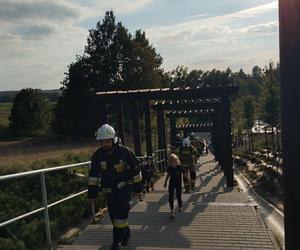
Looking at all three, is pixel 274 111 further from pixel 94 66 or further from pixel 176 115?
pixel 94 66

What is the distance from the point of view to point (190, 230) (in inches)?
304

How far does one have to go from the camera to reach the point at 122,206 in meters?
6.30

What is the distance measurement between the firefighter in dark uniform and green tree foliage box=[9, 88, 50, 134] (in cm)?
4958

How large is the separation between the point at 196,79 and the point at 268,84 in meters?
71.2

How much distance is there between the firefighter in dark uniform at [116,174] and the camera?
245 inches

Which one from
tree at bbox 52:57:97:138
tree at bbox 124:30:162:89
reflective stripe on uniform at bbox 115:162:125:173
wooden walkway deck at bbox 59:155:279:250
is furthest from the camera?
tree at bbox 124:30:162:89

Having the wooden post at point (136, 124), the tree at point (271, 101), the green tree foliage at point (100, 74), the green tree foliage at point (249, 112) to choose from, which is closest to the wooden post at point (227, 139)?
the wooden post at point (136, 124)

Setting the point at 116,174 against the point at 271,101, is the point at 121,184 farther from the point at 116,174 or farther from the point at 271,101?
the point at 271,101

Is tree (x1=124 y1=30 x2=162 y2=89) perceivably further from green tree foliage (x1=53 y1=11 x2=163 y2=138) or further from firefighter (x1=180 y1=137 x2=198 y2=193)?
firefighter (x1=180 y1=137 x2=198 y2=193)

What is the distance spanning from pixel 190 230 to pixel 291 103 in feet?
13.7

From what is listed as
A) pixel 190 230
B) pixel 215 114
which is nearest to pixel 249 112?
pixel 215 114

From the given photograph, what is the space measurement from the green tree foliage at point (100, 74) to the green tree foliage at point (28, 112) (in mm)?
5581

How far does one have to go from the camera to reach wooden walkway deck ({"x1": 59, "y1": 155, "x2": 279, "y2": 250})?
6824 mm

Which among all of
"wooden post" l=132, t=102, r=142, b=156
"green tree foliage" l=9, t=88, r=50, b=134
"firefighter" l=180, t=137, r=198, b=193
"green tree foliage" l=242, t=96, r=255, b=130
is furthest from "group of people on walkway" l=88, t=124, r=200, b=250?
"green tree foliage" l=9, t=88, r=50, b=134
